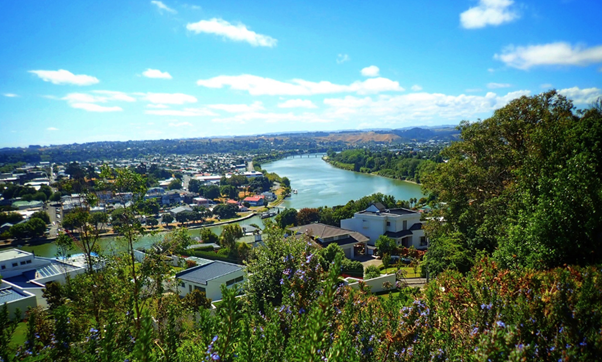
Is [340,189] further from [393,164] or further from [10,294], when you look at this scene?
[10,294]

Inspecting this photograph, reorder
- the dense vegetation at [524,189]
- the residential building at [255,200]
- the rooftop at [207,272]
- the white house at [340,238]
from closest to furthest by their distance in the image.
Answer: the dense vegetation at [524,189] → the rooftop at [207,272] → the white house at [340,238] → the residential building at [255,200]

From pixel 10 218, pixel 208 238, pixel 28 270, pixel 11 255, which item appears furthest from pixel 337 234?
pixel 10 218

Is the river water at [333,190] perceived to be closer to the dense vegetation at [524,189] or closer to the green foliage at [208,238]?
the green foliage at [208,238]

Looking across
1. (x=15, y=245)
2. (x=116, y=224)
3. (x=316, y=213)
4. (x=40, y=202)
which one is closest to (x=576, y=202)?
(x=116, y=224)

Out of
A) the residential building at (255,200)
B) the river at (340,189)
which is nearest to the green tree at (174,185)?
the residential building at (255,200)

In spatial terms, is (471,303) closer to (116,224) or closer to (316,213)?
(116,224)

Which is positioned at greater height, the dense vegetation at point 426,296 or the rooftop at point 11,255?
the dense vegetation at point 426,296

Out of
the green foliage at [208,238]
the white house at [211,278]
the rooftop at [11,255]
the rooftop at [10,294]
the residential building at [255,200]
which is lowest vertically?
the residential building at [255,200]
